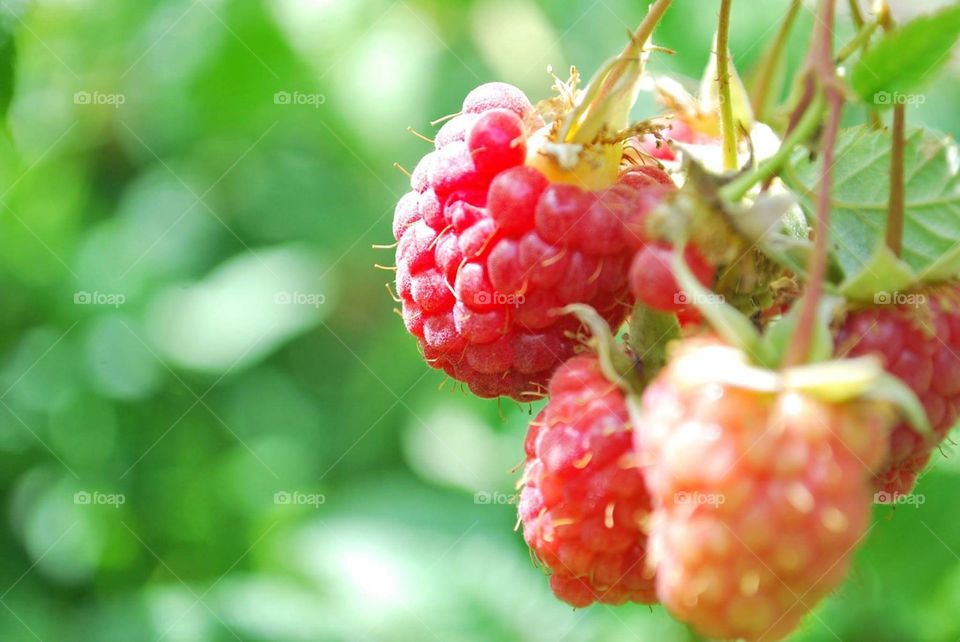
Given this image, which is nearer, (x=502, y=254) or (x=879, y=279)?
(x=879, y=279)

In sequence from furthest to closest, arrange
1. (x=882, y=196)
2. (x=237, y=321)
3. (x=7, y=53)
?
1. (x=237, y=321)
2. (x=7, y=53)
3. (x=882, y=196)

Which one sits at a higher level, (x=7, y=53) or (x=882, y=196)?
(x=7, y=53)

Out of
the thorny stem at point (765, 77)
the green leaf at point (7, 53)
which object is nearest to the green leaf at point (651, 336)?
the thorny stem at point (765, 77)

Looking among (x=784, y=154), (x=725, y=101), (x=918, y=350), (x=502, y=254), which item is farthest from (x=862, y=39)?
(x=502, y=254)

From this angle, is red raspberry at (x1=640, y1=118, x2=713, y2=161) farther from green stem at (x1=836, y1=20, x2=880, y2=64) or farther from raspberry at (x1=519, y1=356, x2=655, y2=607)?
raspberry at (x1=519, y1=356, x2=655, y2=607)


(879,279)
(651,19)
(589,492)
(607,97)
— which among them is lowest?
(589,492)

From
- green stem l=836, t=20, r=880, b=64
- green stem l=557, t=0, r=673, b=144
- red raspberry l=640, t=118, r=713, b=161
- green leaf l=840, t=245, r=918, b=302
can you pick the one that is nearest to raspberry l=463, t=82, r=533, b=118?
green stem l=557, t=0, r=673, b=144

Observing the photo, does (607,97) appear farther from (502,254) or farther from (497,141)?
(502,254)
